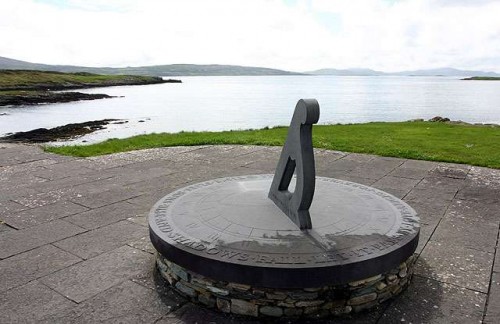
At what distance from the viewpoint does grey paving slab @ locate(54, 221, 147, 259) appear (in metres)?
5.55

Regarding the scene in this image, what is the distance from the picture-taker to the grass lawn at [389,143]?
1179 centimetres

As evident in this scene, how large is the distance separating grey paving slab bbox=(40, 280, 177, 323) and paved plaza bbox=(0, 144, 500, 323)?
0.01m

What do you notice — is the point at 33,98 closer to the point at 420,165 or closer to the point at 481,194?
the point at 420,165

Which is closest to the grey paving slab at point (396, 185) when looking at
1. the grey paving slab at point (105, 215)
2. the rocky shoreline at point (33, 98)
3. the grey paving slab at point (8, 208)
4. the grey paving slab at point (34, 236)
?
the grey paving slab at point (105, 215)

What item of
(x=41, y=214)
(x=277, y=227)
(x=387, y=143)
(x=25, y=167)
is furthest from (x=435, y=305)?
(x=387, y=143)

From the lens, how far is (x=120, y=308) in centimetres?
422

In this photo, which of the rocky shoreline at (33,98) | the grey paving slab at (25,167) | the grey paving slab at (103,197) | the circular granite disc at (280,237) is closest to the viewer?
the circular granite disc at (280,237)

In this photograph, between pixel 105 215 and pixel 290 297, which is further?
pixel 105 215

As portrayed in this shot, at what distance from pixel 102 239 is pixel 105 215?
3.36ft

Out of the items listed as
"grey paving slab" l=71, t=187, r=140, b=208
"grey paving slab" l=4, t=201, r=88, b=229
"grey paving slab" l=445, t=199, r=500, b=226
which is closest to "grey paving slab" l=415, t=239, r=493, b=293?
"grey paving slab" l=445, t=199, r=500, b=226

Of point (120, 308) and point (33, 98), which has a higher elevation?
point (120, 308)

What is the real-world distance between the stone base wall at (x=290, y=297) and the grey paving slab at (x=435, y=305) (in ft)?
0.73

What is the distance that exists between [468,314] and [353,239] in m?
1.32

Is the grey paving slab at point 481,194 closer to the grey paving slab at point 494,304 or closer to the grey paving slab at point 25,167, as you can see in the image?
the grey paving slab at point 494,304
